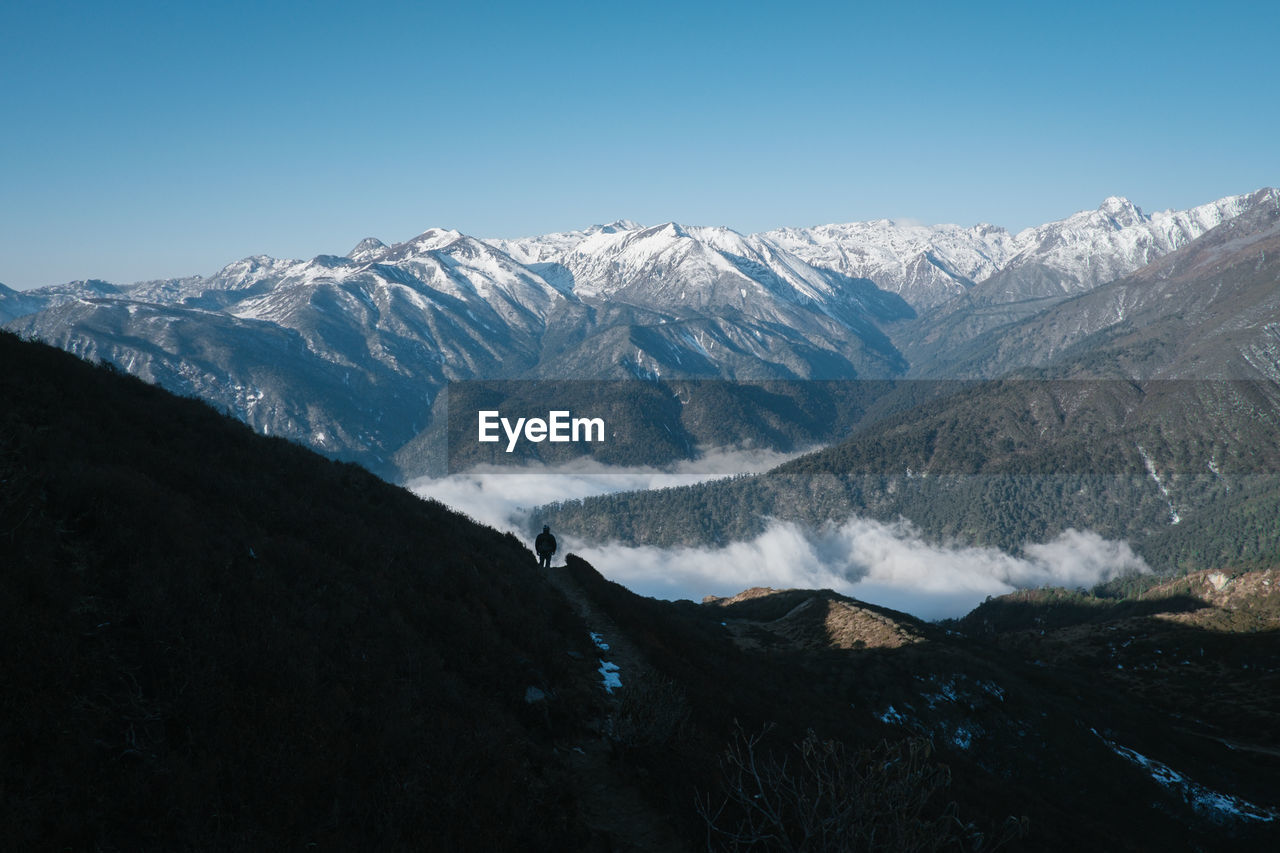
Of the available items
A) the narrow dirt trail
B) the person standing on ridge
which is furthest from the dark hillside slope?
the person standing on ridge

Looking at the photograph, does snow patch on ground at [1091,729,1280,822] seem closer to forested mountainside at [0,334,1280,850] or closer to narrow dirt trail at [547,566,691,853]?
forested mountainside at [0,334,1280,850]

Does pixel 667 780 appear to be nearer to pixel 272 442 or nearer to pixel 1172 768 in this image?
pixel 272 442

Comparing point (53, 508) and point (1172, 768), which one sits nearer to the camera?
point (53, 508)

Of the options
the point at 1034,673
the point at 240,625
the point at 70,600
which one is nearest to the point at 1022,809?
the point at 240,625

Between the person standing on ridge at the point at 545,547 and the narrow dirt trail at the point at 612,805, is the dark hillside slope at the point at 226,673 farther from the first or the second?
the person standing on ridge at the point at 545,547

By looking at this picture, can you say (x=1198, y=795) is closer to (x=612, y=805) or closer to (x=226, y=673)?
(x=612, y=805)

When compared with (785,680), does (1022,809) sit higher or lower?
lower

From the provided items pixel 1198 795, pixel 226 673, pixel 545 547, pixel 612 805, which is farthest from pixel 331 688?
pixel 1198 795

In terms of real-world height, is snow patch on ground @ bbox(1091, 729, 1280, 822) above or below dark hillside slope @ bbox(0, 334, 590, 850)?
below
